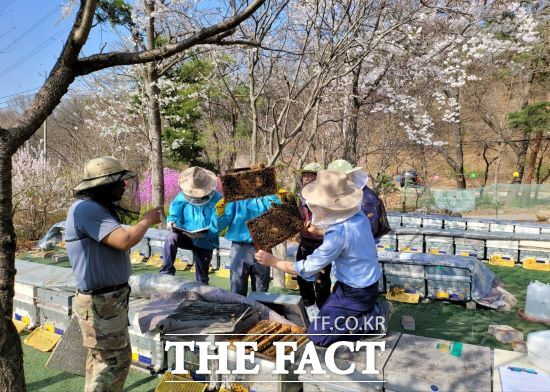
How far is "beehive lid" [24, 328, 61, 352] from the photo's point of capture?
4445mm

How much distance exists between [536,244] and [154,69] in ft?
31.3

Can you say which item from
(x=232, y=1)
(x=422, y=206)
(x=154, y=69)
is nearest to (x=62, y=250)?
(x=154, y=69)

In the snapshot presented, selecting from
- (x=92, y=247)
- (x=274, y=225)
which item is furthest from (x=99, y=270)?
(x=274, y=225)

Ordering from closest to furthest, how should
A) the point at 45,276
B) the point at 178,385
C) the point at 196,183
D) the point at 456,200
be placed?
the point at 178,385, the point at 45,276, the point at 196,183, the point at 456,200

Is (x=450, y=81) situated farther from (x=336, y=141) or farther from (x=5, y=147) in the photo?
(x=5, y=147)

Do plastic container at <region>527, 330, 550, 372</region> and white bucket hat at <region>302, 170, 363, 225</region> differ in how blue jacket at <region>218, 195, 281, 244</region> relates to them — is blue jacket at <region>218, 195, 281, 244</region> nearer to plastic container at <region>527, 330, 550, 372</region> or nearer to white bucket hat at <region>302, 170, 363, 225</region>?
white bucket hat at <region>302, 170, 363, 225</region>

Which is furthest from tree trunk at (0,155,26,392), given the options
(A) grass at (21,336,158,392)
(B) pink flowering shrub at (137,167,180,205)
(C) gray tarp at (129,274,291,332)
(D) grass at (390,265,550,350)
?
(B) pink flowering shrub at (137,167,180,205)

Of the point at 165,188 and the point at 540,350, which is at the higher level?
the point at 165,188

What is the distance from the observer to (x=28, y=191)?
10.8 m

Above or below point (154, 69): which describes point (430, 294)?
below

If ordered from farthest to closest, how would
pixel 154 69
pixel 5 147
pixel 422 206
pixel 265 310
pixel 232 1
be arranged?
pixel 422 206
pixel 154 69
pixel 232 1
pixel 265 310
pixel 5 147

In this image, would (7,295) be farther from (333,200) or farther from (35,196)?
(35,196)

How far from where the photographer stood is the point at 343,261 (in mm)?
3316

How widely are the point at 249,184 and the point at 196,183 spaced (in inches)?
41.1
